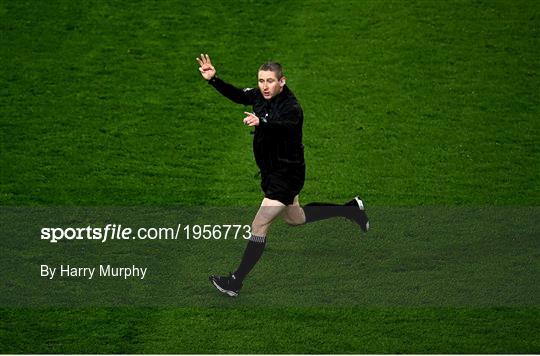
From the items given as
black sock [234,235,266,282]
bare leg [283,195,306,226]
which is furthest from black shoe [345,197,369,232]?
black sock [234,235,266,282]

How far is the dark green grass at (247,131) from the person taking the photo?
34.0 feet

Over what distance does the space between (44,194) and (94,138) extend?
1679 millimetres

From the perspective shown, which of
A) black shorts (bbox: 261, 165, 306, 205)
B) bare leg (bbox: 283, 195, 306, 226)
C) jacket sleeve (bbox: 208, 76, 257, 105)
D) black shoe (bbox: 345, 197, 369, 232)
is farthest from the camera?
black shoe (bbox: 345, 197, 369, 232)

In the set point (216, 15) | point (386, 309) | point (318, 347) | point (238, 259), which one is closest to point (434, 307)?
point (386, 309)

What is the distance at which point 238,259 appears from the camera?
11719 millimetres

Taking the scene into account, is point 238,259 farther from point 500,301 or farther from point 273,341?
point 500,301

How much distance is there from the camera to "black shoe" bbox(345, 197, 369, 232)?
12102 millimetres

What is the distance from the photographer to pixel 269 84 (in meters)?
10.4

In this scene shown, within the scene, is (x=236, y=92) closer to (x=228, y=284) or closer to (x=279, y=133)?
(x=279, y=133)

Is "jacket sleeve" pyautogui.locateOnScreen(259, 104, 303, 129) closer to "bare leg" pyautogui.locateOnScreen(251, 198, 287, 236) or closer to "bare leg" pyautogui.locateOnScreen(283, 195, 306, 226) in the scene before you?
"bare leg" pyautogui.locateOnScreen(251, 198, 287, 236)

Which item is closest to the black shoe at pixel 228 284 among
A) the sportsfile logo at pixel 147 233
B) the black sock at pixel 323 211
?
the black sock at pixel 323 211

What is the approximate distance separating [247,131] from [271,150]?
14.3ft

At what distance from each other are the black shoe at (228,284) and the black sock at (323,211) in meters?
1.18

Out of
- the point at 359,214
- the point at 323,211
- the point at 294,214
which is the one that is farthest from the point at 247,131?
the point at 294,214
